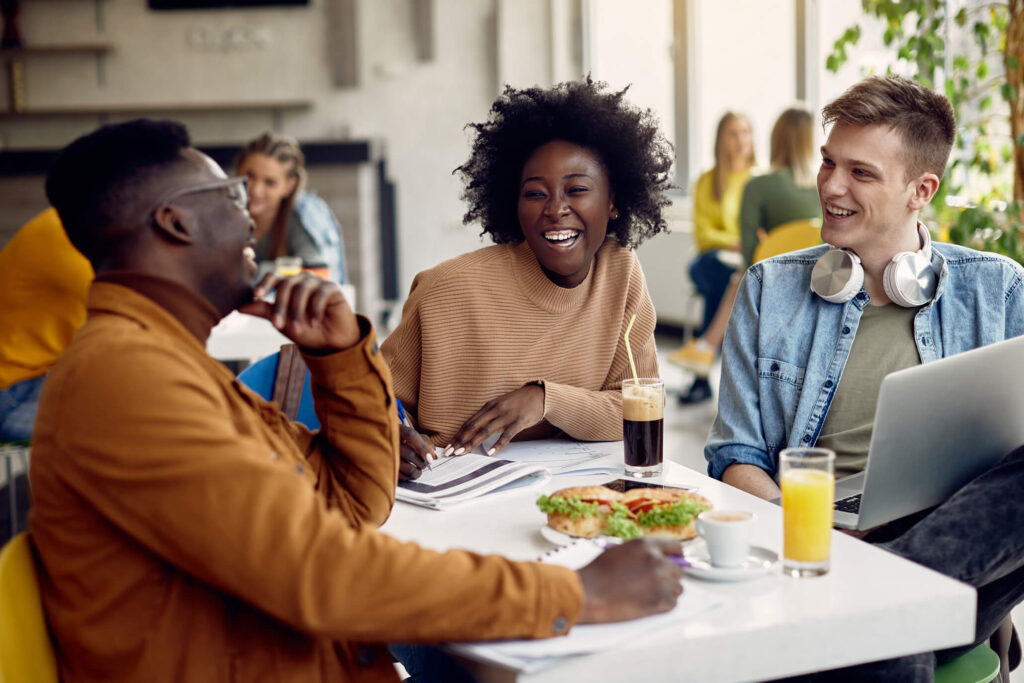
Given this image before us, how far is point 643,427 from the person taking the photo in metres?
1.59

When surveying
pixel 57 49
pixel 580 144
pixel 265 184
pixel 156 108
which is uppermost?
pixel 57 49

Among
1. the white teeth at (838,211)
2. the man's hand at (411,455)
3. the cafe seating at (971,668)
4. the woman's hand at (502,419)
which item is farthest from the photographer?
the white teeth at (838,211)

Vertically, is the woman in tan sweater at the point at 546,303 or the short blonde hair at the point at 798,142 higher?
the short blonde hair at the point at 798,142

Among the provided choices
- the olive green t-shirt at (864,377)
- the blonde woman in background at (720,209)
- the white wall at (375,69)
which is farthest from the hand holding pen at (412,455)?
the white wall at (375,69)

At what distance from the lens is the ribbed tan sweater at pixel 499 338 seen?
196 cm

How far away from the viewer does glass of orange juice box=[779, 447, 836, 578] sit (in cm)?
116

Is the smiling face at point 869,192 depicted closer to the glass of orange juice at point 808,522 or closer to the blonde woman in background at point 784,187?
the glass of orange juice at point 808,522

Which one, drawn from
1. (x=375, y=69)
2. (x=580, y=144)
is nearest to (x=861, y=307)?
(x=580, y=144)

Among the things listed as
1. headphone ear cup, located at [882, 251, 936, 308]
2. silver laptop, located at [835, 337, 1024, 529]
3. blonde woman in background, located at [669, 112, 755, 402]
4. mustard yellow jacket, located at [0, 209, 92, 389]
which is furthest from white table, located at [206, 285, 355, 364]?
blonde woman in background, located at [669, 112, 755, 402]

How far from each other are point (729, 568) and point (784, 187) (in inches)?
155

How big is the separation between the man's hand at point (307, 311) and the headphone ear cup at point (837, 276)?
919 millimetres

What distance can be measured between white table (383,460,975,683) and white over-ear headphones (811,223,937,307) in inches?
25.8

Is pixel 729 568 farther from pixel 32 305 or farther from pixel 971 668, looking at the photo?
pixel 32 305

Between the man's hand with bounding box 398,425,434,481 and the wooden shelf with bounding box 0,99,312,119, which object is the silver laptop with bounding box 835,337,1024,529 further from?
the wooden shelf with bounding box 0,99,312,119
